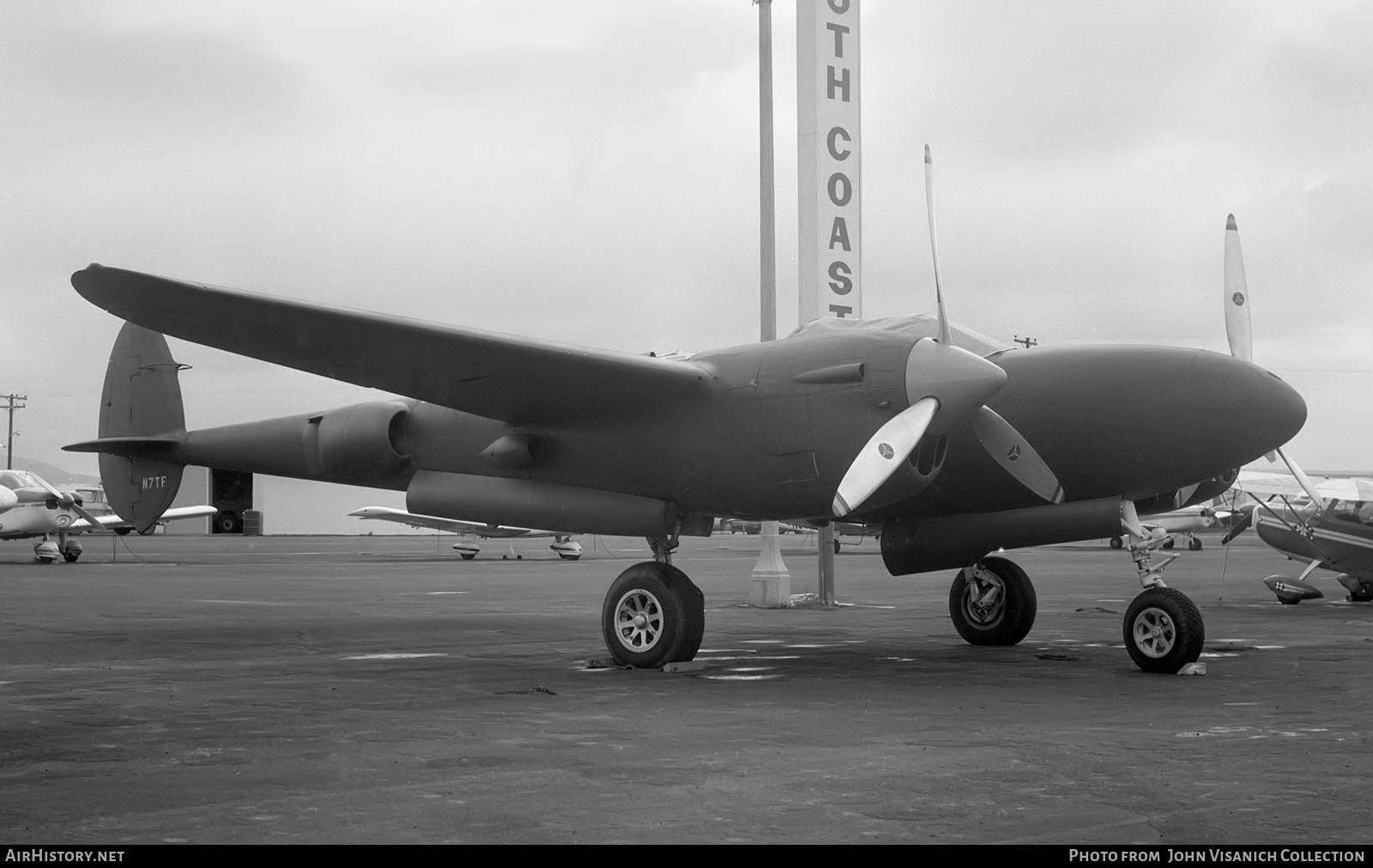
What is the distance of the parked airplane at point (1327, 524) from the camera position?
65.2 feet

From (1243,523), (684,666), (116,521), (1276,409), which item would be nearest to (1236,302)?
(1276,409)

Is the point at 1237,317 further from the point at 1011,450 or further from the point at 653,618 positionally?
the point at 653,618

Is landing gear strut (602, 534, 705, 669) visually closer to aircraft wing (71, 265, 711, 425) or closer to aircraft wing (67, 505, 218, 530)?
aircraft wing (71, 265, 711, 425)

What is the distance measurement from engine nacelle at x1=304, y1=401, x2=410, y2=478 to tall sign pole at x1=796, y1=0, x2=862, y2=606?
306 inches

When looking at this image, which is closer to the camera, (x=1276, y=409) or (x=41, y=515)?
(x=1276, y=409)

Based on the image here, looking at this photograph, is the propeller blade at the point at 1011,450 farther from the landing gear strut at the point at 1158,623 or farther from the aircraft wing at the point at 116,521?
the aircraft wing at the point at 116,521

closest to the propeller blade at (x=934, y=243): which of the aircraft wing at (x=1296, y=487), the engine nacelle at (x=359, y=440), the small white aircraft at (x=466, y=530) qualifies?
the engine nacelle at (x=359, y=440)

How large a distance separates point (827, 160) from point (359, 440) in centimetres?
914

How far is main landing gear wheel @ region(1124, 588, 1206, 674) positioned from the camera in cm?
1016

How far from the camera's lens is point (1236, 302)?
39.8 ft

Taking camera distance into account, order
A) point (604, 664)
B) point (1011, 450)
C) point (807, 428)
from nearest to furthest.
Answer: point (807, 428), point (1011, 450), point (604, 664)

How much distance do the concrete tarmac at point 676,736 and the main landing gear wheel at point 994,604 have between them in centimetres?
30

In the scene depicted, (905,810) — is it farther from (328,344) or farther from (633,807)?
(328,344)

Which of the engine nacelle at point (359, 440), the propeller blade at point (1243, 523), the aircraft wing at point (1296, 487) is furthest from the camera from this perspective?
the propeller blade at point (1243, 523)
